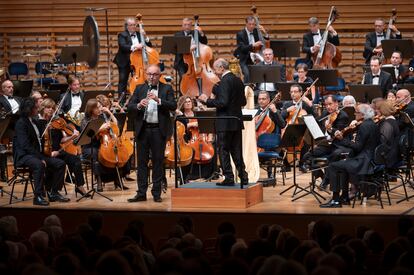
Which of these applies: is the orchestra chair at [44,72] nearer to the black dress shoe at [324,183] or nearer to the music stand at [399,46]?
the music stand at [399,46]

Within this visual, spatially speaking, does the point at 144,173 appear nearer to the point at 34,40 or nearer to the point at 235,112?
the point at 235,112

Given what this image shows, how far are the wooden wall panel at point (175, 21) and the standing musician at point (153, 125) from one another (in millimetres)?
6111

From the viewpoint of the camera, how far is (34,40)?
16203 millimetres

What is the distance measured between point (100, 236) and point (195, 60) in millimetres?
6876

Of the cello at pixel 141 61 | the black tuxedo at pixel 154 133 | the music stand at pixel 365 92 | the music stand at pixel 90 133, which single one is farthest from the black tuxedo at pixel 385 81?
the music stand at pixel 90 133

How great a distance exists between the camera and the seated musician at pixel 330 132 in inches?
397

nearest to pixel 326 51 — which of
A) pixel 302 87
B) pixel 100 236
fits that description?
pixel 302 87

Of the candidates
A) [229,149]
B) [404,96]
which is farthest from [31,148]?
[404,96]

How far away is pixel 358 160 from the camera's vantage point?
30.8ft

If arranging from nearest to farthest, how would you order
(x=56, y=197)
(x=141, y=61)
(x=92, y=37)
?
(x=56, y=197) < (x=141, y=61) < (x=92, y=37)

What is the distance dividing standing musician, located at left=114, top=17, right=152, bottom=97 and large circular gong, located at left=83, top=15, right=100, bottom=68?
519mm

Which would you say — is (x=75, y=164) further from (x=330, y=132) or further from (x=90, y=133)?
(x=330, y=132)

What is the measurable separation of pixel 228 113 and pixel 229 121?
0.09 metres

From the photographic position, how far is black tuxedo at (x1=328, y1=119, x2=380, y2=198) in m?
9.37
